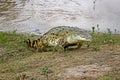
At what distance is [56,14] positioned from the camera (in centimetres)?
1428

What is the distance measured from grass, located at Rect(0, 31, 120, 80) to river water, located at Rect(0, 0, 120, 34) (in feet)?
13.7

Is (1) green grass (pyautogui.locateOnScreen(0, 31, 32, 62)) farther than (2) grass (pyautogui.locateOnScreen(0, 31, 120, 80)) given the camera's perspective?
Yes

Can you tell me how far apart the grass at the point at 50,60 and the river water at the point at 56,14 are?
13.7ft

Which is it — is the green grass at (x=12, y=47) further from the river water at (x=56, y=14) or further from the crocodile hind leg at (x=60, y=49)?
the river water at (x=56, y=14)

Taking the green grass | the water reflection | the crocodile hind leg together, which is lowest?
the water reflection

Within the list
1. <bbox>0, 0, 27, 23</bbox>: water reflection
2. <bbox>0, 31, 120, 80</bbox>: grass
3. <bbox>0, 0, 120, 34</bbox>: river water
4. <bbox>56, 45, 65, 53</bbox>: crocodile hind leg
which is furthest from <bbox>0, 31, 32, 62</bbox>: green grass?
<bbox>0, 0, 27, 23</bbox>: water reflection

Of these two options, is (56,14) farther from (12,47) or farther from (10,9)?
(12,47)

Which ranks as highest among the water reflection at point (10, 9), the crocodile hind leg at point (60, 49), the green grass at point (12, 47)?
the crocodile hind leg at point (60, 49)

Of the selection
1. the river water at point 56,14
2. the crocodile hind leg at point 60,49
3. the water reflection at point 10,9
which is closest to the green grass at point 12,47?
the crocodile hind leg at point 60,49

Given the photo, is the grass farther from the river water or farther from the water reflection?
the water reflection

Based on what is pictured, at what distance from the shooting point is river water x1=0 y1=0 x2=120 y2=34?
12.5 m

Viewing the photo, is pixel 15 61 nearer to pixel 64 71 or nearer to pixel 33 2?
pixel 64 71

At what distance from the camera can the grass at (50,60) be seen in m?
5.42

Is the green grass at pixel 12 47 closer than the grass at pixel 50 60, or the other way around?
the grass at pixel 50 60
